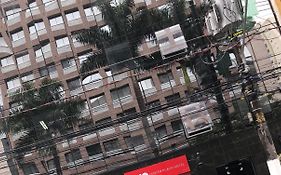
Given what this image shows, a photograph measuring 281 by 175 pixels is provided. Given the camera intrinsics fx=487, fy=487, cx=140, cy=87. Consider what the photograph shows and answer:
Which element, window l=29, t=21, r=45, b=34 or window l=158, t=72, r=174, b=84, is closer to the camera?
window l=158, t=72, r=174, b=84

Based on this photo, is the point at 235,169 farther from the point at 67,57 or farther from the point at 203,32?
the point at 67,57

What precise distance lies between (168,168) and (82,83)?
584cm

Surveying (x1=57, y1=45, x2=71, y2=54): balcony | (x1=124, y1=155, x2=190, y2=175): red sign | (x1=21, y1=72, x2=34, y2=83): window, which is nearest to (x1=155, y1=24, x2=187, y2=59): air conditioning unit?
(x1=57, y1=45, x2=71, y2=54): balcony

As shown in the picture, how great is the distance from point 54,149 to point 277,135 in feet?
33.3

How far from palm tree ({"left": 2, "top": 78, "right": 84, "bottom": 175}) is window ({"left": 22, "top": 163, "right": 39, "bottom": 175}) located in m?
0.39

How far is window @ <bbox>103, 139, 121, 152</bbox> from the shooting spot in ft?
73.7

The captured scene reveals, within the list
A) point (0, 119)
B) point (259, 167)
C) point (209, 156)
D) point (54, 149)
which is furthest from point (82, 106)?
point (259, 167)

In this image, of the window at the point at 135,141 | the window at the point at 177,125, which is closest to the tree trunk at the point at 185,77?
the window at the point at 177,125

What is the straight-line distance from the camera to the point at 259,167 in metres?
21.4

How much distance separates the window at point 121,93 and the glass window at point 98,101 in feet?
1.57

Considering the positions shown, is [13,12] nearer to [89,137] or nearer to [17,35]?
[17,35]

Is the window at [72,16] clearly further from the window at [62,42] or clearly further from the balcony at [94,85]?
the balcony at [94,85]

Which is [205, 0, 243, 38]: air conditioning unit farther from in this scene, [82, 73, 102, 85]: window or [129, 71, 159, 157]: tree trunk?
[82, 73, 102, 85]: window

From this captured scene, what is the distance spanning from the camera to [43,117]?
74.6ft
